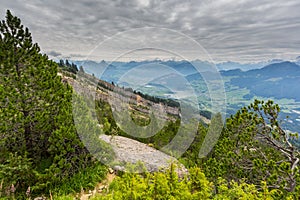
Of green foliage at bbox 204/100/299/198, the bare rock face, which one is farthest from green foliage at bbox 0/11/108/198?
green foliage at bbox 204/100/299/198

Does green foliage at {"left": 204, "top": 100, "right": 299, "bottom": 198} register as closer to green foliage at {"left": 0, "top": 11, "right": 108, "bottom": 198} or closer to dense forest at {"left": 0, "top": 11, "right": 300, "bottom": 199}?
dense forest at {"left": 0, "top": 11, "right": 300, "bottom": 199}

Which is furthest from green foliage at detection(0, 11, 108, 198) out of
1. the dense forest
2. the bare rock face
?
the bare rock face

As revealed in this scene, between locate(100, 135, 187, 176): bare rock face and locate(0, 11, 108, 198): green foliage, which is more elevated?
locate(0, 11, 108, 198): green foliage

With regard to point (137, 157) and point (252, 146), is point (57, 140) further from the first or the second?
point (252, 146)

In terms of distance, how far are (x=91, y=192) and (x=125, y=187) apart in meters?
5.39

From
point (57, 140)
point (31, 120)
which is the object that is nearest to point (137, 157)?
point (57, 140)

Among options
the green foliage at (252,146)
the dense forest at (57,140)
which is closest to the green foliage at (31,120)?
the dense forest at (57,140)

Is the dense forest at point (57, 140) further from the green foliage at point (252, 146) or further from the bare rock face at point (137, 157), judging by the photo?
the bare rock face at point (137, 157)

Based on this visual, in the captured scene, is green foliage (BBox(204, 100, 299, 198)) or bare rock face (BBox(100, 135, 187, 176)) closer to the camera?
green foliage (BBox(204, 100, 299, 198))

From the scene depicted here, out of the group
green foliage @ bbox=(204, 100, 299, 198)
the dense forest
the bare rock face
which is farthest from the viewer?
the bare rock face

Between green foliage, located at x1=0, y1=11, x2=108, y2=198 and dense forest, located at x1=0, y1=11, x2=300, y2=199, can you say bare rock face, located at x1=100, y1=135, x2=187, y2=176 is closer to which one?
dense forest, located at x1=0, y1=11, x2=300, y2=199

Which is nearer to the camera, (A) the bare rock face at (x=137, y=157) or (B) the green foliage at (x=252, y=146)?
(B) the green foliage at (x=252, y=146)

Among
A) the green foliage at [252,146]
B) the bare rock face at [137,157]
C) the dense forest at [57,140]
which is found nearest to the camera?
the dense forest at [57,140]

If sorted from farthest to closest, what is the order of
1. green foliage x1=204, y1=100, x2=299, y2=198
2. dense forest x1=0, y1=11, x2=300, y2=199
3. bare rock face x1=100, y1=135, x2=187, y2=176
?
bare rock face x1=100, y1=135, x2=187, y2=176 < green foliage x1=204, y1=100, x2=299, y2=198 < dense forest x1=0, y1=11, x2=300, y2=199
